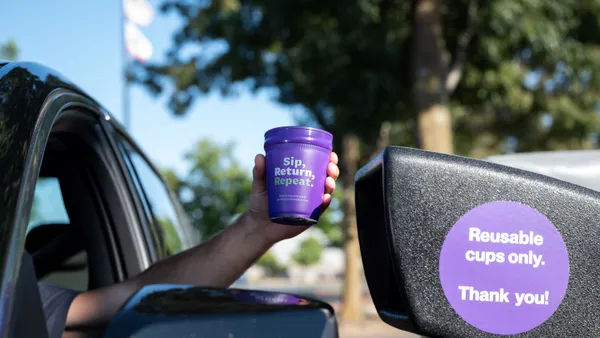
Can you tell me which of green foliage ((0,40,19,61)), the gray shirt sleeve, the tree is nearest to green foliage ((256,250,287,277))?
the tree

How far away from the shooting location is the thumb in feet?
5.79

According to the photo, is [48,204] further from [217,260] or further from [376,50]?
[376,50]

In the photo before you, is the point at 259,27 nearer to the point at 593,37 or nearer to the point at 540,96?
the point at 593,37

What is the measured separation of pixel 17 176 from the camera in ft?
3.84

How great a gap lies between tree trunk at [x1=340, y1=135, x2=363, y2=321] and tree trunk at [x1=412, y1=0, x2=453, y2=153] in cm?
617

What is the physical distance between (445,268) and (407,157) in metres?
0.14

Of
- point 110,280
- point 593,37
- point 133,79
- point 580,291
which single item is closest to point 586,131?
point 593,37

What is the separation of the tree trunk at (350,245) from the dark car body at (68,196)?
43.6 feet

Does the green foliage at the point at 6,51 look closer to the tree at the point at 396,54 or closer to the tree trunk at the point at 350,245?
the tree at the point at 396,54

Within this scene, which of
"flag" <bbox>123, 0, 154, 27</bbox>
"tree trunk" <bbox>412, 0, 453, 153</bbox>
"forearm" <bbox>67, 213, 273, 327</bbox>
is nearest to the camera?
"forearm" <bbox>67, 213, 273, 327</bbox>

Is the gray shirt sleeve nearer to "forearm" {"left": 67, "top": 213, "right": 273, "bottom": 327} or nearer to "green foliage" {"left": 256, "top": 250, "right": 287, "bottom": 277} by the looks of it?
"forearm" {"left": 67, "top": 213, "right": 273, "bottom": 327}

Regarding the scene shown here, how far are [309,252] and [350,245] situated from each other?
206 feet

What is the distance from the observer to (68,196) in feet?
7.82

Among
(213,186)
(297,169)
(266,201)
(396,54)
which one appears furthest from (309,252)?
(297,169)
